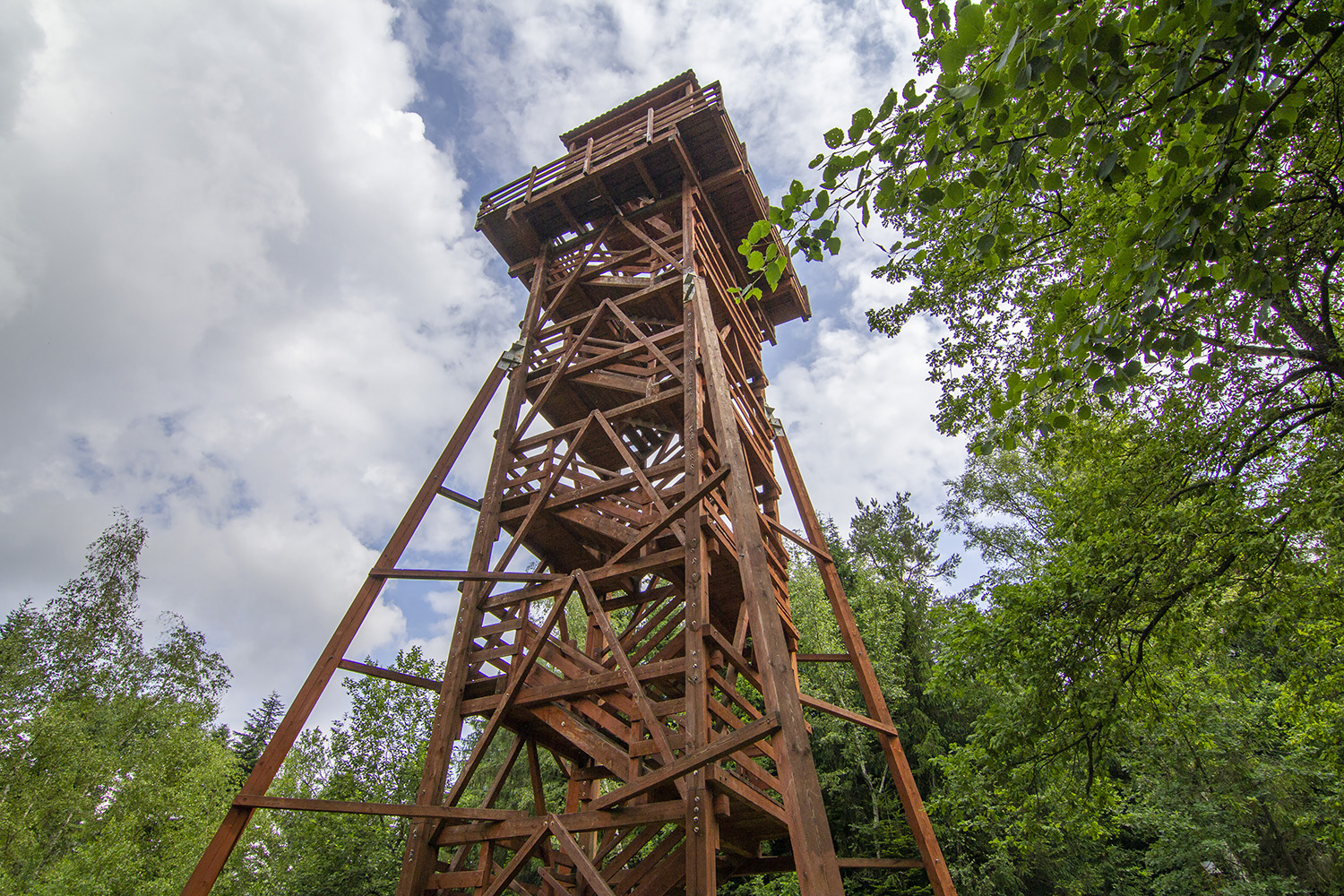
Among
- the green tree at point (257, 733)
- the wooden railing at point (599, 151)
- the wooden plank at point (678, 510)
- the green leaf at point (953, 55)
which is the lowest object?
the green leaf at point (953, 55)

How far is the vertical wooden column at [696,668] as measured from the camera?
3.94 m

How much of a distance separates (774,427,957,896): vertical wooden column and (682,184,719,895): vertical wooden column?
59.8 inches

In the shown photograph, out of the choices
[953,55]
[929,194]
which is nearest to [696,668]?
[929,194]

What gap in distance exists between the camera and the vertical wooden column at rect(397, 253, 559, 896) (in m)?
4.78

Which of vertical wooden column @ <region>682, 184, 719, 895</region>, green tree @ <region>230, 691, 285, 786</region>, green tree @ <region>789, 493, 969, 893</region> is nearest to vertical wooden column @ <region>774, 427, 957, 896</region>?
vertical wooden column @ <region>682, 184, 719, 895</region>

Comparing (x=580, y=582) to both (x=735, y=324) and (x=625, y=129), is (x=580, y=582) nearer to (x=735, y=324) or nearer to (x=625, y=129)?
(x=735, y=324)

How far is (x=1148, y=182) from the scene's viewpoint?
4094mm

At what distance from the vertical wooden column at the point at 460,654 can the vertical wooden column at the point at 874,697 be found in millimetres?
3059

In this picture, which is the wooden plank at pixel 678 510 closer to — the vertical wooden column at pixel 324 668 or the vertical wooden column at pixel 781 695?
the vertical wooden column at pixel 781 695

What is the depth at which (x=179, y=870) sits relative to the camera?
56.0 feet

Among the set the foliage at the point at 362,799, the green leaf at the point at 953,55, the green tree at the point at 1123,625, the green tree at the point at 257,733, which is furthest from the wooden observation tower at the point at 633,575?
the green tree at the point at 257,733

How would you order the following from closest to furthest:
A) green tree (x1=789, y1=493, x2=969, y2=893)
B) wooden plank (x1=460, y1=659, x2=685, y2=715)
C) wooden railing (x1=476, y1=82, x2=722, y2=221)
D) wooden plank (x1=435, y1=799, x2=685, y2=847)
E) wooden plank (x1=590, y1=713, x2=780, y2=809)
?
wooden plank (x1=590, y1=713, x2=780, y2=809), wooden plank (x1=435, y1=799, x2=685, y2=847), wooden plank (x1=460, y1=659, x2=685, y2=715), wooden railing (x1=476, y1=82, x2=722, y2=221), green tree (x1=789, y1=493, x2=969, y2=893)

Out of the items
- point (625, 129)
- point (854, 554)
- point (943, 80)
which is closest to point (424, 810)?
point (943, 80)

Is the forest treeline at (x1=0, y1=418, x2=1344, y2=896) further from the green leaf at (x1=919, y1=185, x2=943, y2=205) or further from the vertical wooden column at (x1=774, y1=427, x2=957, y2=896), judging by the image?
the green leaf at (x1=919, y1=185, x2=943, y2=205)
